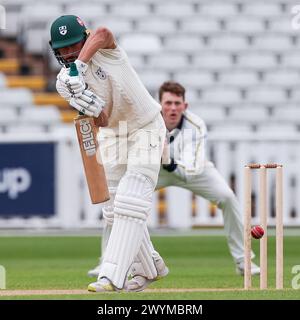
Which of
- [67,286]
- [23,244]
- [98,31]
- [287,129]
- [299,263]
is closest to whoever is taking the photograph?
[98,31]

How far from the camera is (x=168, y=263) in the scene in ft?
33.8

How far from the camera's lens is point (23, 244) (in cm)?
1247

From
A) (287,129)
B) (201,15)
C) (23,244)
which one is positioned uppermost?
(201,15)

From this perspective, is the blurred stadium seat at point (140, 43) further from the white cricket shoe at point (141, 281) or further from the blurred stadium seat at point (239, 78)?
the white cricket shoe at point (141, 281)

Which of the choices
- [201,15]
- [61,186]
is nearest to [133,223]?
[61,186]

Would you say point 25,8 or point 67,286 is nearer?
point 67,286

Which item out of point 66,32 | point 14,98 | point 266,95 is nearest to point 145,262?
point 66,32

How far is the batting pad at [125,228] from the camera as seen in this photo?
6707 millimetres

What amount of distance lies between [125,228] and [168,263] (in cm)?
360

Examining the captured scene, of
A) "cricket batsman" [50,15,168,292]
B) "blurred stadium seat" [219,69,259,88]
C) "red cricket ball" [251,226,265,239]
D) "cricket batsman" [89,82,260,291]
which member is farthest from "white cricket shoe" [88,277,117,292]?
"blurred stadium seat" [219,69,259,88]

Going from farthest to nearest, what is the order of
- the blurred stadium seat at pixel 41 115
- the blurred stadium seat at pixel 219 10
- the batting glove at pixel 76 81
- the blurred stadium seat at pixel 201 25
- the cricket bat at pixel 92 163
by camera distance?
the blurred stadium seat at pixel 219 10
the blurred stadium seat at pixel 201 25
the blurred stadium seat at pixel 41 115
the cricket bat at pixel 92 163
the batting glove at pixel 76 81

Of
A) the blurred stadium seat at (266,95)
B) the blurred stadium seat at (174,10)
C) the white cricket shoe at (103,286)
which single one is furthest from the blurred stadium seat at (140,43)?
the white cricket shoe at (103,286)

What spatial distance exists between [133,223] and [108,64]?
2.95ft
